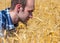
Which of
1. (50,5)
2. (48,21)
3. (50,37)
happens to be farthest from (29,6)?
(50,5)

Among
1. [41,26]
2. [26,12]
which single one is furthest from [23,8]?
[41,26]

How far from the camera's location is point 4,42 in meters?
1.41

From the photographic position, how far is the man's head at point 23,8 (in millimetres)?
1734

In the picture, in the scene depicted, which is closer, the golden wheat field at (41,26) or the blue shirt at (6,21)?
the golden wheat field at (41,26)

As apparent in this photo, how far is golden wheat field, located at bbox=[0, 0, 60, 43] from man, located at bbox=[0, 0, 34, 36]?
40mm

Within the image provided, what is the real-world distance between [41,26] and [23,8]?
5.8 inches

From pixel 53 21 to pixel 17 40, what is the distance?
43cm

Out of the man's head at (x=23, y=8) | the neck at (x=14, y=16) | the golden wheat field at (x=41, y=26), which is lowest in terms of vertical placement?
the golden wheat field at (x=41, y=26)

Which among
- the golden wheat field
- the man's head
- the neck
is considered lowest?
the golden wheat field

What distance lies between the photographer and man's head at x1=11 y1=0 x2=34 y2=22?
1.73 meters

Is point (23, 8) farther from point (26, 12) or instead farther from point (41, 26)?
point (41, 26)

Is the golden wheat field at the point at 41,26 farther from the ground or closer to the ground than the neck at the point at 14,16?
closer to the ground

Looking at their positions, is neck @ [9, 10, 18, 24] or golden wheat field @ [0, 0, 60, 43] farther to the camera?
neck @ [9, 10, 18, 24]

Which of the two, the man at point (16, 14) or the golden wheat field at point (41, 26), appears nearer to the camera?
the golden wheat field at point (41, 26)
